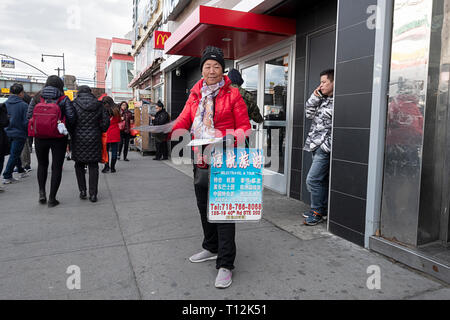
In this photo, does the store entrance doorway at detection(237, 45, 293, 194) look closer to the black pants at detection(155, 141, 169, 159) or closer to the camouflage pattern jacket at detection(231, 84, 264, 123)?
the camouflage pattern jacket at detection(231, 84, 264, 123)

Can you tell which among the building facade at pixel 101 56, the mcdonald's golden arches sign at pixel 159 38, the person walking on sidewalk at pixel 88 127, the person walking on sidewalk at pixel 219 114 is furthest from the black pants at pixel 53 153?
the building facade at pixel 101 56

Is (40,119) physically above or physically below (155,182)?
above

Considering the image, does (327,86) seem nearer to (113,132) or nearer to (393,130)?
(393,130)

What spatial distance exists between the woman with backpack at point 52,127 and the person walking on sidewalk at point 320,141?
330cm

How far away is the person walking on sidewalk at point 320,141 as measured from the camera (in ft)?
12.4

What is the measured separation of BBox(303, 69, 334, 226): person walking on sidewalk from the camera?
3791 mm

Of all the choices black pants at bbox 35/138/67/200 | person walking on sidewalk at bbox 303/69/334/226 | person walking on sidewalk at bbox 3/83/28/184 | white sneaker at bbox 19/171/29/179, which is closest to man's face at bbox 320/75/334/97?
person walking on sidewalk at bbox 303/69/334/226

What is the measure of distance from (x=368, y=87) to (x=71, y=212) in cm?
393

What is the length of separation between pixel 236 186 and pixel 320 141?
1.80 m

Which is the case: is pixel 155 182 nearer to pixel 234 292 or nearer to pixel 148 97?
pixel 234 292

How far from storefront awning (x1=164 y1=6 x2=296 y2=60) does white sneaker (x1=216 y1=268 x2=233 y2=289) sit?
3.60 meters

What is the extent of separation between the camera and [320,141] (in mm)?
3850

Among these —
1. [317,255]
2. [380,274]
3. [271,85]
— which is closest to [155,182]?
[271,85]

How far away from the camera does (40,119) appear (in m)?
4.38
